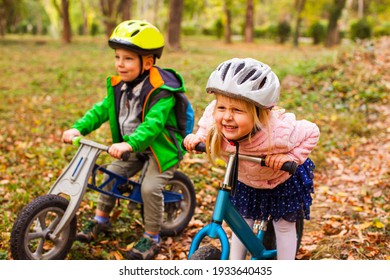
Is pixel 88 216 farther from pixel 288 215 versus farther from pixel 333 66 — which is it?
pixel 333 66

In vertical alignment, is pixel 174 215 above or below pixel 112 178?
below

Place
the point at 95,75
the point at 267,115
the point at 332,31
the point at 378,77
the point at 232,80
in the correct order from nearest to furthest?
1. the point at 232,80
2. the point at 267,115
3. the point at 378,77
4. the point at 95,75
5. the point at 332,31

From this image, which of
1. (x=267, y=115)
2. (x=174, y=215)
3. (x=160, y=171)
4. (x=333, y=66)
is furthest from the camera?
(x=333, y=66)

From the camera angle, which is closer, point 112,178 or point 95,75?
point 112,178

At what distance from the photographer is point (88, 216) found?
430cm

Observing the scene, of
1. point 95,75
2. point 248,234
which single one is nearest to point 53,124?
point 95,75

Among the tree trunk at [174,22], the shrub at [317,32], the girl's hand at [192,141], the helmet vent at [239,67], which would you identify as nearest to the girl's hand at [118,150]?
the girl's hand at [192,141]

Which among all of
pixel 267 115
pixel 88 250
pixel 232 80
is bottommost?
pixel 88 250

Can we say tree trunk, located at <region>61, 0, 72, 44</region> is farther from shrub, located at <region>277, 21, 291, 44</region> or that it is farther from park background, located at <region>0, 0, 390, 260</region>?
shrub, located at <region>277, 21, 291, 44</region>

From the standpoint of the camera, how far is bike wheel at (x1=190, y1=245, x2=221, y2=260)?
2.40 metres

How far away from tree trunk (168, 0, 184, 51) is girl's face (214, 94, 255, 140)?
13.4 m

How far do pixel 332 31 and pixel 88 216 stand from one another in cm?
1839

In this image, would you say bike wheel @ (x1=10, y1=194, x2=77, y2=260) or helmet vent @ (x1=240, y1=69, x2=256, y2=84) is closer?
helmet vent @ (x1=240, y1=69, x2=256, y2=84)

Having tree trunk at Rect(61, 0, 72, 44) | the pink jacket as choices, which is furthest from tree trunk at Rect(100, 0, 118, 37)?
the pink jacket
